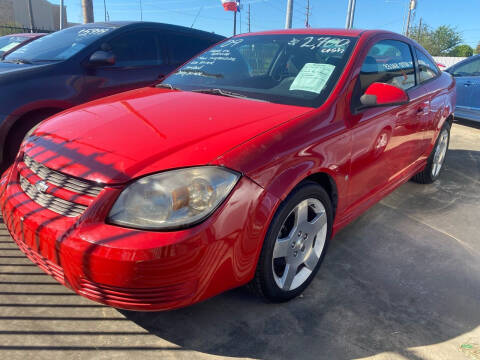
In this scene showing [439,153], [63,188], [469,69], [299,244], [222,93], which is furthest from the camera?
[469,69]

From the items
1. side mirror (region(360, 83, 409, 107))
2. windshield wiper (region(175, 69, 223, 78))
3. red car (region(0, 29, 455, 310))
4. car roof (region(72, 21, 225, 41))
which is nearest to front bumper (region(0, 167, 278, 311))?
red car (region(0, 29, 455, 310))

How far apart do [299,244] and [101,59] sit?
2.70 metres

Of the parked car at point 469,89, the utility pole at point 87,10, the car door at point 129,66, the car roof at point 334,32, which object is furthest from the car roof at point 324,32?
the utility pole at point 87,10

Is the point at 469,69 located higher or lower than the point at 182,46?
lower

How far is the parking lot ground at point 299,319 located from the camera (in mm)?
1856

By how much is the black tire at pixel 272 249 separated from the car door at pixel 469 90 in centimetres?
642

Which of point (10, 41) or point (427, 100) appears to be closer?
point (427, 100)

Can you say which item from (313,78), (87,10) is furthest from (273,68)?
(87,10)

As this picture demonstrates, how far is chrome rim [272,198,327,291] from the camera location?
83.0 inches

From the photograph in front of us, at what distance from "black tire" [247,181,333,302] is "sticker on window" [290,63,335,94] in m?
0.68

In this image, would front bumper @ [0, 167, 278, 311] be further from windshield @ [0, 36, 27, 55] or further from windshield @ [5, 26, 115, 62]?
windshield @ [0, 36, 27, 55]

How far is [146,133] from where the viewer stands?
1.95 m

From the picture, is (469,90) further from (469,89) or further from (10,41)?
(10,41)

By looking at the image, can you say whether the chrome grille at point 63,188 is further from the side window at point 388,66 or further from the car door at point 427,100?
the car door at point 427,100
